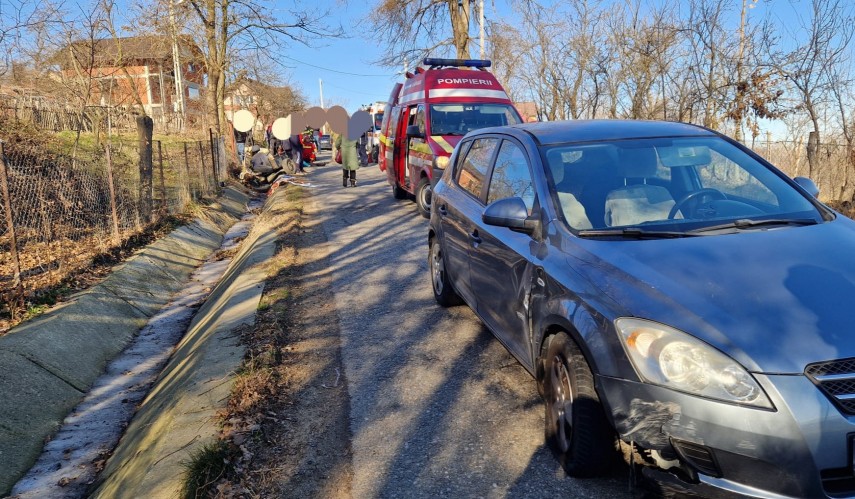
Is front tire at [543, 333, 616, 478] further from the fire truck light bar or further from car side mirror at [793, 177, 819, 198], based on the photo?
the fire truck light bar

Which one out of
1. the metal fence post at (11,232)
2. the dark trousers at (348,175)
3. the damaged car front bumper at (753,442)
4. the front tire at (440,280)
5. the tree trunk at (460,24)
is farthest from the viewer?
the tree trunk at (460,24)

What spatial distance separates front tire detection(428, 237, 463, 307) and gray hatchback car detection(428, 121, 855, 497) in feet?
3.77

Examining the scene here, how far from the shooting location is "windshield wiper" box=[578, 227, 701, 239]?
10.4 feet

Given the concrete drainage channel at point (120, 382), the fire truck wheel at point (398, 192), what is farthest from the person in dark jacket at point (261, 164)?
the concrete drainage channel at point (120, 382)

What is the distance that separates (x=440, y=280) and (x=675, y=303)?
3.52 meters

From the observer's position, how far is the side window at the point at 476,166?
4879 mm

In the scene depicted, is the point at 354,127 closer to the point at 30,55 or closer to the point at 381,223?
the point at 381,223

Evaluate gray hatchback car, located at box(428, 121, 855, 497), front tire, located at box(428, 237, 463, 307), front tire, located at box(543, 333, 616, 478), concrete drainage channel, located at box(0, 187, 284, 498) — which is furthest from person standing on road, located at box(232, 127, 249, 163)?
front tire, located at box(543, 333, 616, 478)

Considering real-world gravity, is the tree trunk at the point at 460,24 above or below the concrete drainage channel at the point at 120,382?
above

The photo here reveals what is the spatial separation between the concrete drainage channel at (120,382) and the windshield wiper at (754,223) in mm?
3058

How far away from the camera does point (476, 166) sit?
512cm

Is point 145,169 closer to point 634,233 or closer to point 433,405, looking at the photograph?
point 433,405

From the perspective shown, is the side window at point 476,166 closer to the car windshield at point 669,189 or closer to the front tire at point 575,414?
the car windshield at point 669,189

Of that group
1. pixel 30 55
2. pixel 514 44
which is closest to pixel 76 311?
pixel 30 55
